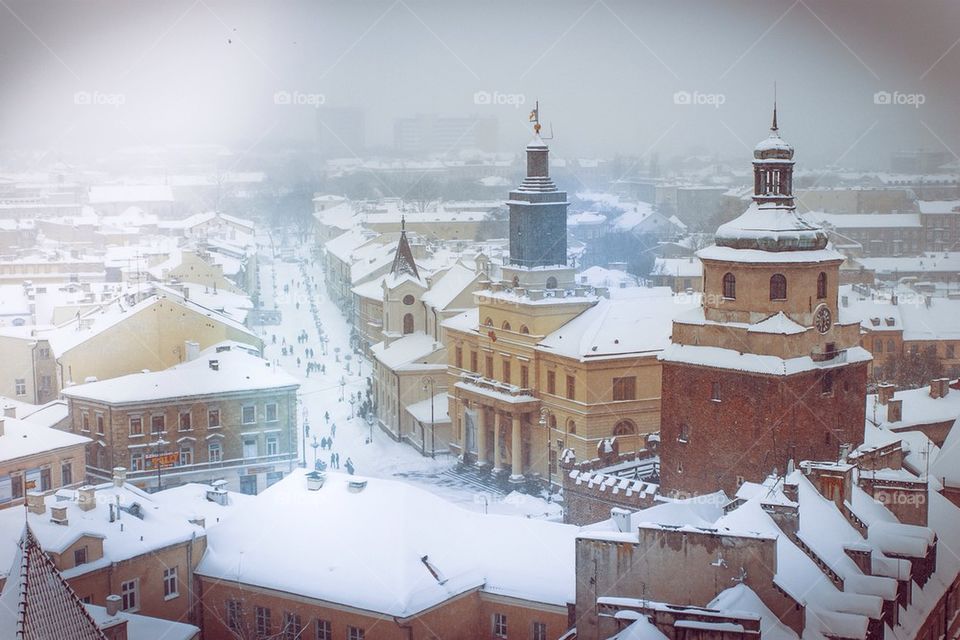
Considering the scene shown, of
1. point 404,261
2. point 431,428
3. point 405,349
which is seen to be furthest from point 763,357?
point 404,261

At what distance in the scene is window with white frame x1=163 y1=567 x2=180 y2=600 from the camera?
1022 cm

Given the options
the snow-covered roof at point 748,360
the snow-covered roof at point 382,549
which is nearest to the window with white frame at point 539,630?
the snow-covered roof at point 382,549

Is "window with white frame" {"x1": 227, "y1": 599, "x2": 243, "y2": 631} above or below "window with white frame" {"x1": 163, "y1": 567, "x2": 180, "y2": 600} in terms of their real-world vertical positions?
below

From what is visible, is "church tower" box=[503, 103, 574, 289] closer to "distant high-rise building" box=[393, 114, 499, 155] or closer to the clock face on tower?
"distant high-rise building" box=[393, 114, 499, 155]

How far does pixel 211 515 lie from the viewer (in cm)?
1123

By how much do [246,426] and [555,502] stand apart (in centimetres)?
349

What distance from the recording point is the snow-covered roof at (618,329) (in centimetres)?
1630

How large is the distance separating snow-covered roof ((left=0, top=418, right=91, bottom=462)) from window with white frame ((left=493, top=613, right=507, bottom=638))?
446cm

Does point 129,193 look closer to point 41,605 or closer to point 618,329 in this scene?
point 618,329

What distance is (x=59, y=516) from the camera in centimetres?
1014

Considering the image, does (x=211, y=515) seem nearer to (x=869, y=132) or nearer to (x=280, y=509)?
(x=280, y=509)

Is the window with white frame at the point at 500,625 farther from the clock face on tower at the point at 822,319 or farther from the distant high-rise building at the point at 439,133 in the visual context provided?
the distant high-rise building at the point at 439,133

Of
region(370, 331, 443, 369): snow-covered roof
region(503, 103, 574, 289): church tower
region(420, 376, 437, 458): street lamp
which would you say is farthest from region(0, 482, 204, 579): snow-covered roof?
region(503, 103, 574, 289): church tower

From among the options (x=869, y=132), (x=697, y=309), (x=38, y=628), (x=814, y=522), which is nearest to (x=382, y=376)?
(x=697, y=309)
